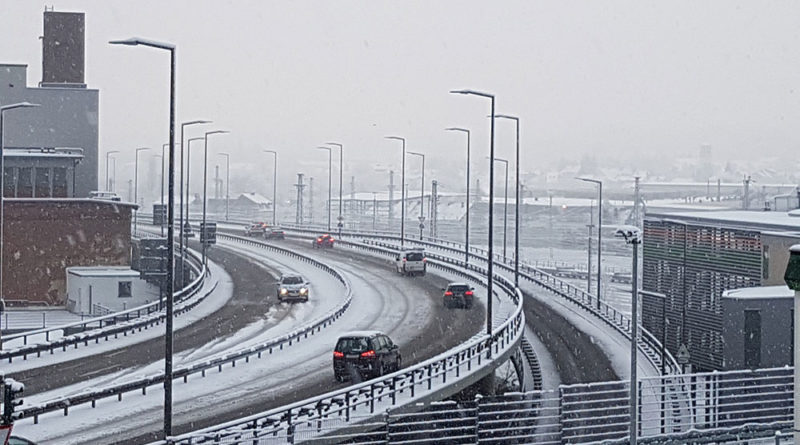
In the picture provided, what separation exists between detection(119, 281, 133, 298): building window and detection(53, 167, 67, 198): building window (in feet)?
38.4

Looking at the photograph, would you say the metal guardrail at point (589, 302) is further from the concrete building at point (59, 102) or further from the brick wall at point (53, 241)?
the concrete building at point (59, 102)

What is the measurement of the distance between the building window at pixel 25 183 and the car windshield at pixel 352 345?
41250mm

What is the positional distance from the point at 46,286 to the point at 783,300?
44189 millimetres

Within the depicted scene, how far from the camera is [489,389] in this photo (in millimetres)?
34094

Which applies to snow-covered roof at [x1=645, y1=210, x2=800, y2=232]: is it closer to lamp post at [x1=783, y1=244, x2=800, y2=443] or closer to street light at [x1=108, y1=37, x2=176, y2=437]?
lamp post at [x1=783, y1=244, x2=800, y2=443]

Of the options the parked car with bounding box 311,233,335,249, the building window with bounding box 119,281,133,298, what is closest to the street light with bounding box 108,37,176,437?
the building window with bounding box 119,281,133,298

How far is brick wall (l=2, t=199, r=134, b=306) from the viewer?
5888 centimetres

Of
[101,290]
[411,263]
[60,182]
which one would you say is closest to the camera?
[101,290]

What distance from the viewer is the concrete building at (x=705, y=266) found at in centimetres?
3934

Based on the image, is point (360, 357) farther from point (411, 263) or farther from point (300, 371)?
point (411, 263)

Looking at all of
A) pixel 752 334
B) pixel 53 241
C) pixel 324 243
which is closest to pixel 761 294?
pixel 752 334

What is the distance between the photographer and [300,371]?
32656mm

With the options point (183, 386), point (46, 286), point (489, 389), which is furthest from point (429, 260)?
point (183, 386)

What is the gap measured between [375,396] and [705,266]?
22.7m
